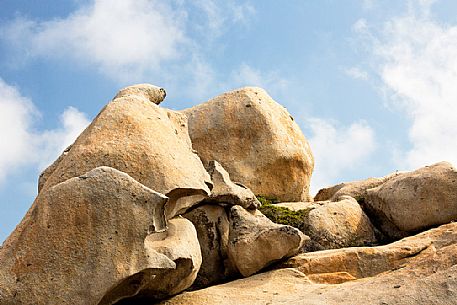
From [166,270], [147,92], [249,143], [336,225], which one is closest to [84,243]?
[166,270]

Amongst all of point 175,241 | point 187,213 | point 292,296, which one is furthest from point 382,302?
point 187,213

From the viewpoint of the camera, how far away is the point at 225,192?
11688 millimetres

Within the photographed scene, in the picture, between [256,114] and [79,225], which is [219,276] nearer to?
[79,225]

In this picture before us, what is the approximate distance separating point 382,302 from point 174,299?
115 inches

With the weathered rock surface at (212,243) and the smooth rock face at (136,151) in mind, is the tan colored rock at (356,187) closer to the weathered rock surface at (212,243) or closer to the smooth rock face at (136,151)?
the weathered rock surface at (212,243)

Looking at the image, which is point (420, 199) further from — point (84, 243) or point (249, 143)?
point (84, 243)

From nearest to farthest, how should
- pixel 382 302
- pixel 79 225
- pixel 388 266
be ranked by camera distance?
pixel 382 302
pixel 79 225
pixel 388 266

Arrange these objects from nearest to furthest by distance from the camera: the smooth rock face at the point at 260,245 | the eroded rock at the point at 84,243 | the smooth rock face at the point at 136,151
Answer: the eroded rock at the point at 84,243
the smooth rock face at the point at 136,151
the smooth rock face at the point at 260,245

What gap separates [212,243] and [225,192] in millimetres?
864

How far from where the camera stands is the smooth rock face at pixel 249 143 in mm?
15320

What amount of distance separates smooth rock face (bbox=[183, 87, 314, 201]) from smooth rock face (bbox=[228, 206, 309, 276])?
4.22 metres

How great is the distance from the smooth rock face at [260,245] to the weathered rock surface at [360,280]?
0.69ft

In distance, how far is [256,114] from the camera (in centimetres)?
1558

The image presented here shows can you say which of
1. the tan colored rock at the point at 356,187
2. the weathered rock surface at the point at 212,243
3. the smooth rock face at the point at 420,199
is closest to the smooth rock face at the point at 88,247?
the weathered rock surface at the point at 212,243
